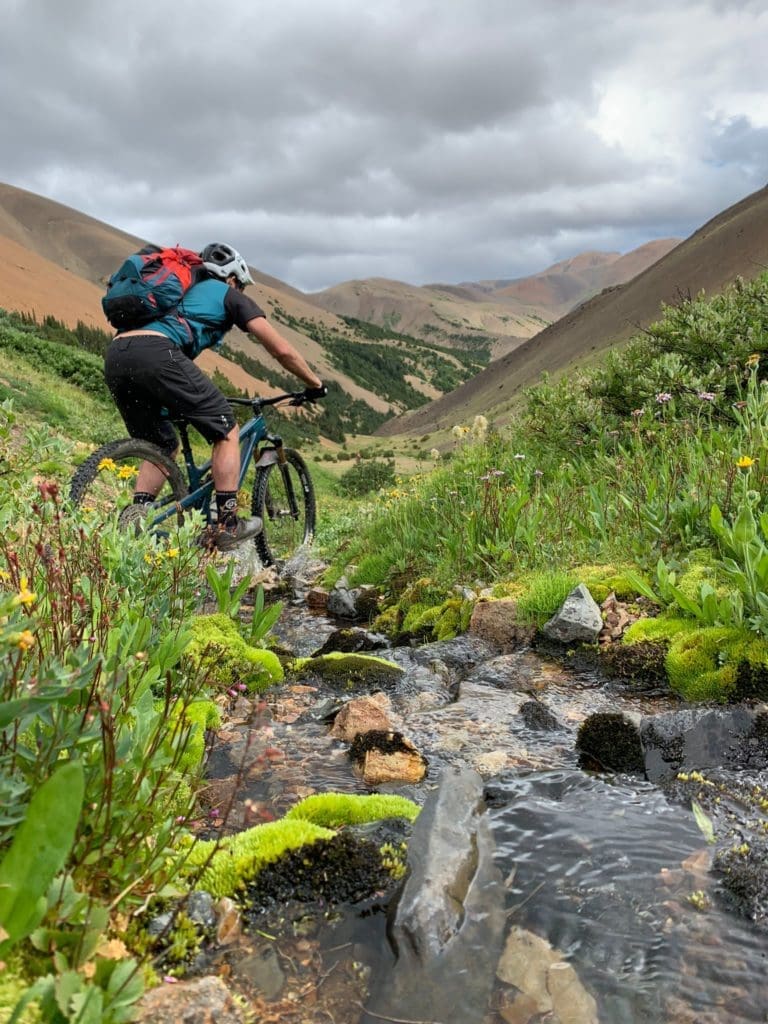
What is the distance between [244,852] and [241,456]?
552 cm

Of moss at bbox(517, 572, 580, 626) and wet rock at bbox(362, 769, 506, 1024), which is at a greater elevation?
moss at bbox(517, 572, 580, 626)

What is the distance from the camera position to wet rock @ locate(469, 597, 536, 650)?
5156 mm

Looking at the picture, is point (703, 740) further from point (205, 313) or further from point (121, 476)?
point (205, 313)

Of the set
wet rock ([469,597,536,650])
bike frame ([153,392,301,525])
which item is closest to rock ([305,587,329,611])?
bike frame ([153,392,301,525])

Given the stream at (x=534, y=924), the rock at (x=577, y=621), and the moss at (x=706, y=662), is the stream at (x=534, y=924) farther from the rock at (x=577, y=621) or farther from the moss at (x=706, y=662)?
the rock at (x=577, y=621)

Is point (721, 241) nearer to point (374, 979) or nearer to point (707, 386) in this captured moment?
point (707, 386)

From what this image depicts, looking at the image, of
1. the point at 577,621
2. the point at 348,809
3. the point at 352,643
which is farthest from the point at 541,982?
the point at 352,643

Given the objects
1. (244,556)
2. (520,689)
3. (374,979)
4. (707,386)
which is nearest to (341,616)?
(244,556)

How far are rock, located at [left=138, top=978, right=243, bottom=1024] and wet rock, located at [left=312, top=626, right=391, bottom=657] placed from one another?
12.1ft

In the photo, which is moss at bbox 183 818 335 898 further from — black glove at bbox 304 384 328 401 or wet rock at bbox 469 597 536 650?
black glove at bbox 304 384 328 401

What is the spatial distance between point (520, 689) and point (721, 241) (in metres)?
52.6

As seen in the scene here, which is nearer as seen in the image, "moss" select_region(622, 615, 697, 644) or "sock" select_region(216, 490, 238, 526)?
"moss" select_region(622, 615, 697, 644)

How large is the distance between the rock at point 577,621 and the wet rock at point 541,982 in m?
2.71

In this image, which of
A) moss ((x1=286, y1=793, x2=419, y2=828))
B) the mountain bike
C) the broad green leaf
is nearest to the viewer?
the broad green leaf
